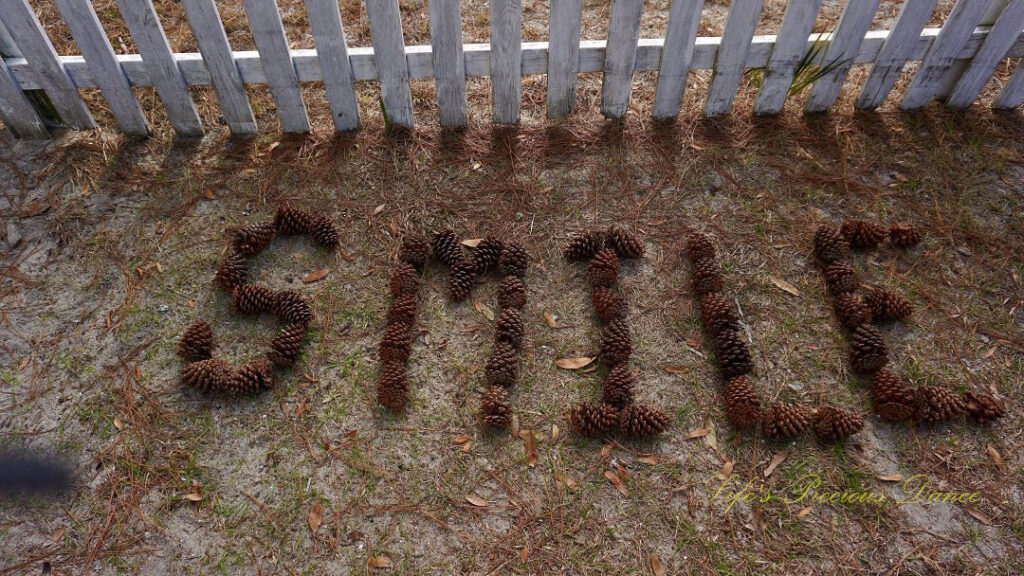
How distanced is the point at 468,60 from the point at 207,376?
2110 mm

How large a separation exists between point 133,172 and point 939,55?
4670 millimetres

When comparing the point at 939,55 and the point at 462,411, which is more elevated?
the point at 939,55

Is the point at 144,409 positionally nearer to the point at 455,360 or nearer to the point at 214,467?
the point at 214,467

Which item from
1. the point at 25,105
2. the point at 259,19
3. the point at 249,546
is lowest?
the point at 249,546

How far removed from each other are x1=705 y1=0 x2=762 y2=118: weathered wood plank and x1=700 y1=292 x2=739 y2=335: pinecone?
4.84ft

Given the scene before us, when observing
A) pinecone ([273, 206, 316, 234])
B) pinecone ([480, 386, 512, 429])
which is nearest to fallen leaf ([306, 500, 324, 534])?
pinecone ([480, 386, 512, 429])

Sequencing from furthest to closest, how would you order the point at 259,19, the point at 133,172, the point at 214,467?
the point at 133,172, the point at 259,19, the point at 214,467

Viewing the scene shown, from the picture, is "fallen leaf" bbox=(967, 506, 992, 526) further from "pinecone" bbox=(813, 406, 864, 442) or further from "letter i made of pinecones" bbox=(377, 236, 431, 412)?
"letter i made of pinecones" bbox=(377, 236, 431, 412)

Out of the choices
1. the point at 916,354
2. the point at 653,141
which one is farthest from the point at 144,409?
the point at 916,354

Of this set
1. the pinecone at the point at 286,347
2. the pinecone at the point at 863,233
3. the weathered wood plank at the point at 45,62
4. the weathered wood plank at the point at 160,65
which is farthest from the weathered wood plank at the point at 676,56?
the weathered wood plank at the point at 45,62

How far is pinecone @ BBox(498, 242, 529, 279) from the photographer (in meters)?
3.11

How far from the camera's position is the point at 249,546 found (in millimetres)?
2344

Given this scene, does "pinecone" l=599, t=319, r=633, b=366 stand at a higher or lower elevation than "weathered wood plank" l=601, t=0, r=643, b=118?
lower

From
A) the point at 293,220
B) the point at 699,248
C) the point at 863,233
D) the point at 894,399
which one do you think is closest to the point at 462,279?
the point at 293,220
